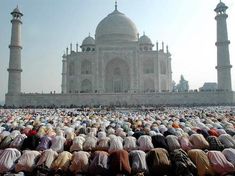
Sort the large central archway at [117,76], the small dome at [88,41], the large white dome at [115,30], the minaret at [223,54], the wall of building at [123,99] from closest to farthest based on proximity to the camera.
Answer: the wall of building at [123,99] < the minaret at [223,54] < the large central archway at [117,76] < the large white dome at [115,30] < the small dome at [88,41]

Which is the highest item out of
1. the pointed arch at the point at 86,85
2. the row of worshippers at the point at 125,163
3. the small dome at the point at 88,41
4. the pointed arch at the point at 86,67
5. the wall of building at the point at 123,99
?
the small dome at the point at 88,41

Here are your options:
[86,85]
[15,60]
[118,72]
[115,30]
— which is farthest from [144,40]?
[15,60]

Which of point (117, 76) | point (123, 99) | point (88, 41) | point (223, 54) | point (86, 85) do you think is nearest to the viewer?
point (123, 99)

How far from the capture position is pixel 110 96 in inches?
1137

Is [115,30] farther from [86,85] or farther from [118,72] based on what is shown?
[86,85]

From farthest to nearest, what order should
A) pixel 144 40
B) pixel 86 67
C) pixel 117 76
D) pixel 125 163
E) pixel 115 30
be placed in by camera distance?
pixel 144 40 < pixel 115 30 < pixel 117 76 < pixel 86 67 < pixel 125 163

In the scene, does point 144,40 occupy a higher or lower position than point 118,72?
higher

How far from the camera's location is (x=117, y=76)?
3644 centimetres

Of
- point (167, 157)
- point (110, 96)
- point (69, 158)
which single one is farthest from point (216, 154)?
point (110, 96)

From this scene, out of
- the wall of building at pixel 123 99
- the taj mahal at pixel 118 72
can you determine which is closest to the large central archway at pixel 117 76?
the taj mahal at pixel 118 72

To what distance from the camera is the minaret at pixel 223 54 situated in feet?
97.1

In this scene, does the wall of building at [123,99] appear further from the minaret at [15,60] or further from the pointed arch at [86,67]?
the pointed arch at [86,67]

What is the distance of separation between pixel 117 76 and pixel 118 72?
56cm

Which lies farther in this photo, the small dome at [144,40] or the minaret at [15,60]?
the small dome at [144,40]
